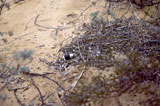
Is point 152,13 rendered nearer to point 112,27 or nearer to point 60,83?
point 112,27

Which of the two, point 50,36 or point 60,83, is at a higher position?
point 50,36

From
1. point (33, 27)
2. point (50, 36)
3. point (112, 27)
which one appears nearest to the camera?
point (112, 27)

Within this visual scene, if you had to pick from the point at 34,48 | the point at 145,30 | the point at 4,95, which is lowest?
the point at 4,95

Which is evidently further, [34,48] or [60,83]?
[34,48]

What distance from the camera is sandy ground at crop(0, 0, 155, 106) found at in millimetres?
2424

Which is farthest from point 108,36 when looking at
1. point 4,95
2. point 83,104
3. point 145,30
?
point 4,95

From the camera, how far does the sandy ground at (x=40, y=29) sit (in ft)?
7.95

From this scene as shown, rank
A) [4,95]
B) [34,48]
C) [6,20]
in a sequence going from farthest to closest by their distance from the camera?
1. [6,20]
2. [34,48]
3. [4,95]

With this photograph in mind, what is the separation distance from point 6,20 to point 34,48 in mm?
1571

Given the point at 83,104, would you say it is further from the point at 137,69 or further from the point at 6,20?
the point at 6,20

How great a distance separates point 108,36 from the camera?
2838 mm

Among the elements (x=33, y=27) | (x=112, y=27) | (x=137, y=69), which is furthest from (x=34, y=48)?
(x=137, y=69)

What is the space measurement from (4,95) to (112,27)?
5.61 ft

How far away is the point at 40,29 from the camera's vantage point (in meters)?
3.79
